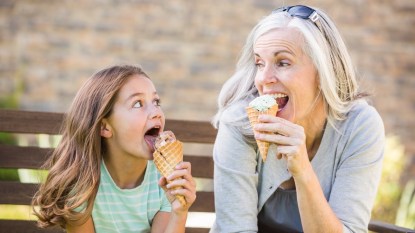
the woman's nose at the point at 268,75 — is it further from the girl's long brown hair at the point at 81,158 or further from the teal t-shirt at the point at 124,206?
the teal t-shirt at the point at 124,206

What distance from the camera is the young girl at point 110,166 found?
311 centimetres

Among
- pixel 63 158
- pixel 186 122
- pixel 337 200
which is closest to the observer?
pixel 337 200

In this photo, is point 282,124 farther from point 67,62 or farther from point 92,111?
point 67,62

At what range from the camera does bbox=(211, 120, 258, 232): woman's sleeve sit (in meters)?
3.08

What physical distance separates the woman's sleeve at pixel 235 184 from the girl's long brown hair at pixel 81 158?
50 cm

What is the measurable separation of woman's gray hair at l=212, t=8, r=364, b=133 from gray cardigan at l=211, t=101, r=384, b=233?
2.9 inches

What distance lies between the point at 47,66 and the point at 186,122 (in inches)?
91.1

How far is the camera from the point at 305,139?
9.75 feet

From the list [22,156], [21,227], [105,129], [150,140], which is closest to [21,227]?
[21,227]

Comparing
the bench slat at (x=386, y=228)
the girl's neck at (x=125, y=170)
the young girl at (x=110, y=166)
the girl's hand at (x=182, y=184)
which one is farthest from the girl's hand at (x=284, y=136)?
the bench slat at (x=386, y=228)

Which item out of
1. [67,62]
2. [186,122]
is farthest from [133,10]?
[186,122]

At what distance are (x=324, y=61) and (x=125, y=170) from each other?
977mm

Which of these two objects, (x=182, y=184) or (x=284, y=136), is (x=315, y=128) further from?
(x=182, y=184)

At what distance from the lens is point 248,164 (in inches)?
124
